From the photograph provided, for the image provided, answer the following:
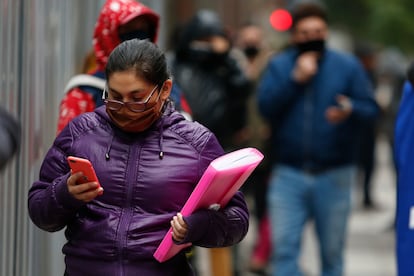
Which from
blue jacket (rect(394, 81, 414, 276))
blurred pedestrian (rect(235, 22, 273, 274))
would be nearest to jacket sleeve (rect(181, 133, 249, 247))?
blue jacket (rect(394, 81, 414, 276))

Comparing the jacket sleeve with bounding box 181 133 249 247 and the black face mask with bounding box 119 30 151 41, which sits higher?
the black face mask with bounding box 119 30 151 41

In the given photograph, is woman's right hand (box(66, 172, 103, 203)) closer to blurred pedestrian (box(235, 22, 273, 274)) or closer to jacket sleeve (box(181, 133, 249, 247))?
jacket sleeve (box(181, 133, 249, 247))

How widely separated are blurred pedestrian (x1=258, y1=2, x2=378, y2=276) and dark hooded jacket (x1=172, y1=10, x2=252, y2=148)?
0.61 meters

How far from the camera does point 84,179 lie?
11.4 ft

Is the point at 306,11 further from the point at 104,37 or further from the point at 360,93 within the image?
the point at 104,37

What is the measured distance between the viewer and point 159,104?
373 cm

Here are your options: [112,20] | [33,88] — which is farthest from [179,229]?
[33,88]

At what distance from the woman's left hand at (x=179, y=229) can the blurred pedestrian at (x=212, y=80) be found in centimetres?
366

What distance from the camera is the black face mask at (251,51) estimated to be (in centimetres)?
1019

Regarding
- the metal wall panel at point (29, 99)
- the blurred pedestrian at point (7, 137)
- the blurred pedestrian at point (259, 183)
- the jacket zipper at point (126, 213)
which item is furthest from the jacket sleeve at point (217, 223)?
the blurred pedestrian at point (259, 183)

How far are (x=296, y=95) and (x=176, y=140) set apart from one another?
3107mm

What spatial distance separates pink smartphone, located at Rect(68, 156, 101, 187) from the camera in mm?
3387

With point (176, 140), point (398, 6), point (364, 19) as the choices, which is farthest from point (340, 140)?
point (364, 19)

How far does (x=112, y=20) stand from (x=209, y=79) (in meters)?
2.86
